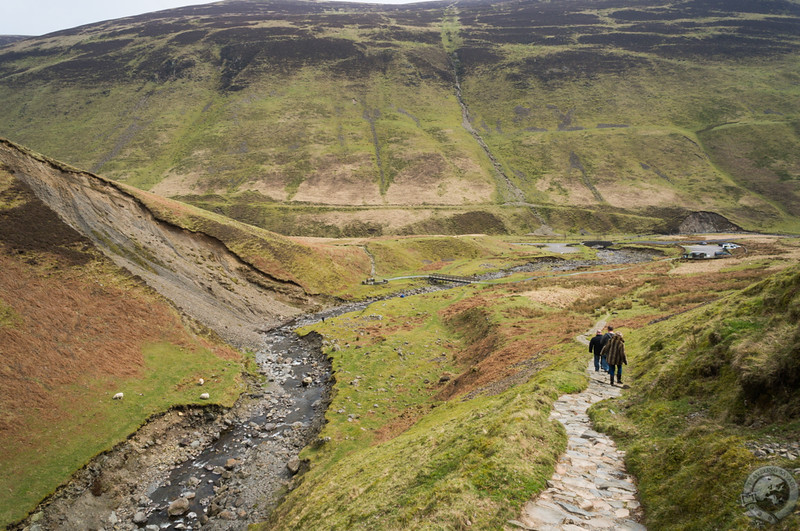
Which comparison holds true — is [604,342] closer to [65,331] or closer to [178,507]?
[178,507]

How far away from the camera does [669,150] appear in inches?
6590

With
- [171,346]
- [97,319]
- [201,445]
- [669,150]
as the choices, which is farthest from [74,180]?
[669,150]

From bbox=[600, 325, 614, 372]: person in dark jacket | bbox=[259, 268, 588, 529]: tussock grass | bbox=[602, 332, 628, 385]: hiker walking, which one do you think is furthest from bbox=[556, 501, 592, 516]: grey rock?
bbox=[600, 325, 614, 372]: person in dark jacket

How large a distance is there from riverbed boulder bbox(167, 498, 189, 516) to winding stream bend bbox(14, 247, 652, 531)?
5cm

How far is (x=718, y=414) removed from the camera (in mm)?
10289

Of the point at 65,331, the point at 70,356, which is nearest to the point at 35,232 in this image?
the point at 65,331

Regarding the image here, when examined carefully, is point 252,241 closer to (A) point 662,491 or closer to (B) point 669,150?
(A) point 662,491

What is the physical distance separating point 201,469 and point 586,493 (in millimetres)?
23867

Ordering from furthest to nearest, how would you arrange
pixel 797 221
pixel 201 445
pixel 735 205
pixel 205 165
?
pixel 205 165
pixel 735 205
pixel 797 221
pixel 201 445

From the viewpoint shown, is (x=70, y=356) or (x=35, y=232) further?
(x=35, y=232)

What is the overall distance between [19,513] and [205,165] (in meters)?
170

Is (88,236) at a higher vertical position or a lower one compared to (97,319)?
higher

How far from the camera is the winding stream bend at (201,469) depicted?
68.1 ft

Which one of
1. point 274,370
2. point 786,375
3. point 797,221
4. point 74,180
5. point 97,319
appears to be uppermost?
point 74,180
